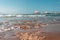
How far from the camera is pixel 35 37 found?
172 cm

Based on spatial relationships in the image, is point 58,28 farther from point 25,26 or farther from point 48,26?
point 25,26

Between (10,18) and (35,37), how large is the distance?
49 centimetres

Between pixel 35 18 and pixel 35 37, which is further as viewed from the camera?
pixel 35 18

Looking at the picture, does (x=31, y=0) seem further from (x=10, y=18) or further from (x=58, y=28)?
(x=58, y=28)

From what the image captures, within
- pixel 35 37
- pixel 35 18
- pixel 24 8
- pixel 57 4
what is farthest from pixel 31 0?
pixel 35 37

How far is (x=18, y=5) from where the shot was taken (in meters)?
1.83

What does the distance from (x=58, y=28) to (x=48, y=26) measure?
16cm

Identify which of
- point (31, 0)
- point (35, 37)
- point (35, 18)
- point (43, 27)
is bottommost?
point (35, 37)

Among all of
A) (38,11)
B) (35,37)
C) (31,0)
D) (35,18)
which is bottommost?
(35,37)

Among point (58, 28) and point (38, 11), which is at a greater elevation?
point (38, 11)

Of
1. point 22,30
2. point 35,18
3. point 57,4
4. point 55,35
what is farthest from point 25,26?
point 57,4

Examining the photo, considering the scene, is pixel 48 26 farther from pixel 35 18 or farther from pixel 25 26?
pixel 25 26

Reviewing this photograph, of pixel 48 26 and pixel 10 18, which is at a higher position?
pixel 10 18

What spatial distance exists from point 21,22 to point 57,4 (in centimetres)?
63
